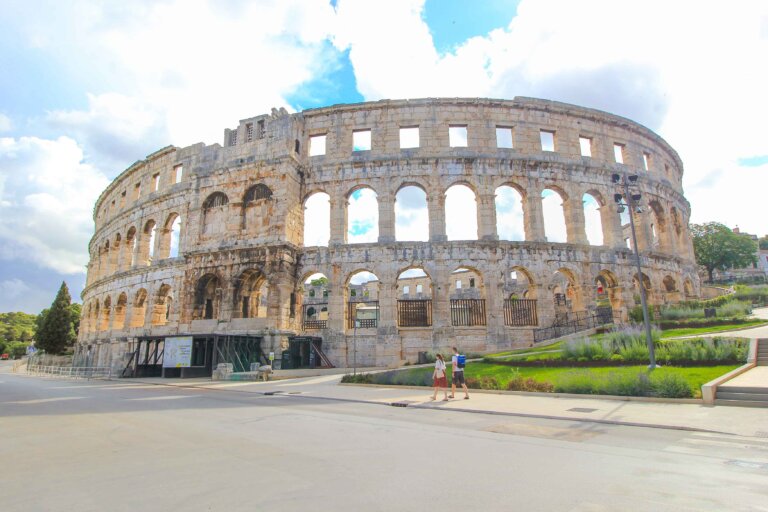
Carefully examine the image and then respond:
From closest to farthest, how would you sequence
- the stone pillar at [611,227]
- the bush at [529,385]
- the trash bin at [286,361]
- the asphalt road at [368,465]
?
the asphalt road at [368,465] → the bush at [529,385] → the trash bin at [286,361] → the stone pillar at [611,227]

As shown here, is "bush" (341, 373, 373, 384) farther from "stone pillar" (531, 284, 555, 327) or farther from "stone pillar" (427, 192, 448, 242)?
"stone pillar" (531, 284, 555, 327)

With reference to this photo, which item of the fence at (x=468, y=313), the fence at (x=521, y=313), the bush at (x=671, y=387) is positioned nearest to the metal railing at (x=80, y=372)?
the fence at (x=468, y=313)

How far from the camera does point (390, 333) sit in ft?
81.6

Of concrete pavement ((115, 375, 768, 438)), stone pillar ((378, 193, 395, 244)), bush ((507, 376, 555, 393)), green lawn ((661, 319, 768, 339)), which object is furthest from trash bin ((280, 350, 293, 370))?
green lawn ((661, 319, 768, 339))

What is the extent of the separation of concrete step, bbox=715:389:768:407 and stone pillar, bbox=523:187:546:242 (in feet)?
56.5

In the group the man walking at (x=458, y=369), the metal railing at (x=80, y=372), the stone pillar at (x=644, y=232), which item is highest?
the stone pillar at (x=644, y=232)

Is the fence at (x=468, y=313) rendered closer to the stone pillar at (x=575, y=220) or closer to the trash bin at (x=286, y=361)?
the stone pillar at (x=575, y=220)

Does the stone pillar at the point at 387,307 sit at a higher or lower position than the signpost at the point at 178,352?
higher

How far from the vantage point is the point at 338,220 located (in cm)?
2720

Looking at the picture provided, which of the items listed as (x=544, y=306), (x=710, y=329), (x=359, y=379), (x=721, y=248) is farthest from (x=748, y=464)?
(x=721, y=248)

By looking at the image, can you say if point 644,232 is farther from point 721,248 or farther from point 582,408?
point 721,248

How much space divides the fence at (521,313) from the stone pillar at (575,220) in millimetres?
5529

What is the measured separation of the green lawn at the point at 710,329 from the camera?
62.9 feet

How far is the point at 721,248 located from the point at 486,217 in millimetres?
40765
